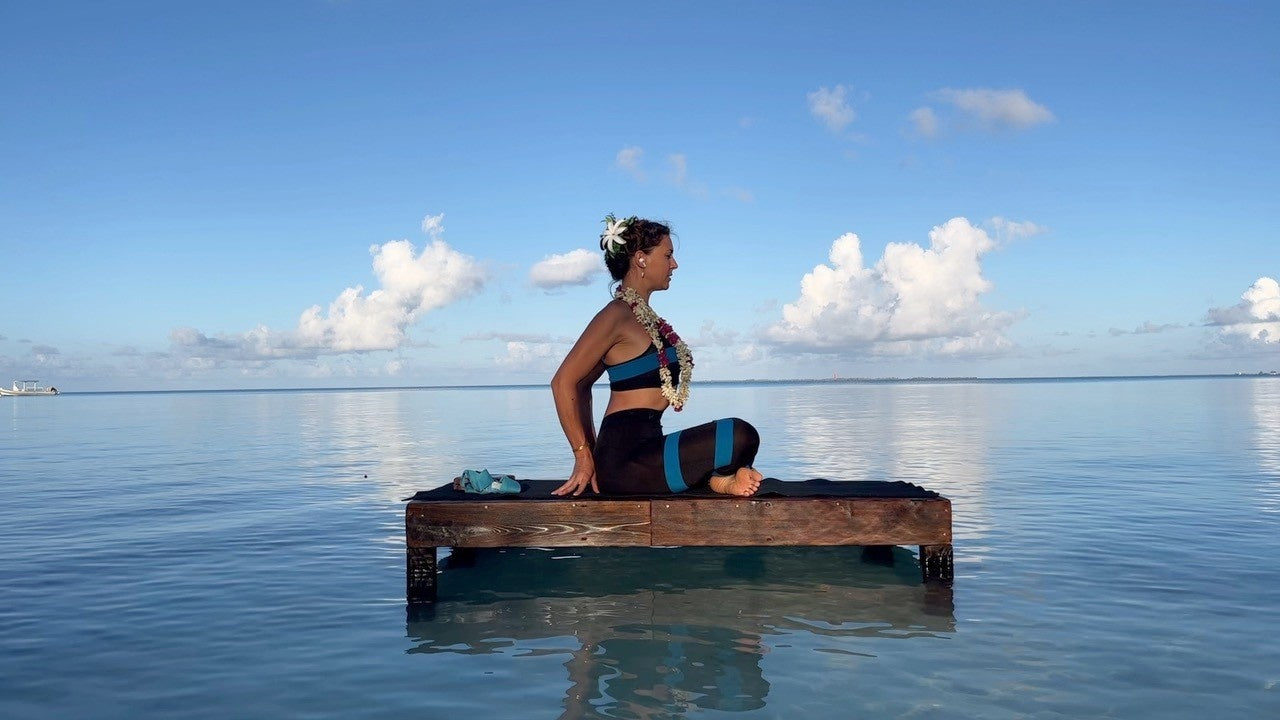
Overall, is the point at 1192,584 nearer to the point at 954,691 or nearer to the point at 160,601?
the point at 954,691

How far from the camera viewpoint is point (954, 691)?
5422 mm

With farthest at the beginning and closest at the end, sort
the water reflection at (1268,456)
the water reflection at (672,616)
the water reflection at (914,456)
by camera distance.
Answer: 1. the water reflection at (1268,456)
2. the water reflection at (914,456)
3. the water reflection at (672,616)

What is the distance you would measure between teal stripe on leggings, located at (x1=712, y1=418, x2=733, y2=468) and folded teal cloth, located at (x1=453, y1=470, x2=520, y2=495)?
202cm

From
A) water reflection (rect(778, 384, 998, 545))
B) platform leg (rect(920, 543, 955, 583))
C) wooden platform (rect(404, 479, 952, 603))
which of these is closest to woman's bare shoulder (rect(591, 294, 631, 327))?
wooden platform (rect(404, 479, 952, 603))

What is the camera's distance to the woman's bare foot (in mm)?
7742

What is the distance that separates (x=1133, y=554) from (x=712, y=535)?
17.1 feet

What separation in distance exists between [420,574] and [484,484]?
3.20ft

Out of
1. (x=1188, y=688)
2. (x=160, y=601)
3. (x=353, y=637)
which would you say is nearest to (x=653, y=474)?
(x=353, y=637)

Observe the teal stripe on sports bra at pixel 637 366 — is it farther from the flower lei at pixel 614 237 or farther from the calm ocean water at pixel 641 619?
the calm ocean water at pixel 641 619

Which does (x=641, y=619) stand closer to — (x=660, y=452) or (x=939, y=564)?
(x=660, y=452)

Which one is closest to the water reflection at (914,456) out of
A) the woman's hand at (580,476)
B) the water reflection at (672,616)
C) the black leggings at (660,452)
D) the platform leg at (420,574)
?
the water reflection at (672,616)

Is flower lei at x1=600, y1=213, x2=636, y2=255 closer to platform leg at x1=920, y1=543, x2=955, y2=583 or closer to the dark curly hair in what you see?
the dark curly hair

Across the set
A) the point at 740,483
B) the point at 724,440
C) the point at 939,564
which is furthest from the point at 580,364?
the point at 939,564

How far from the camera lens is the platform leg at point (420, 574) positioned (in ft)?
25.9
